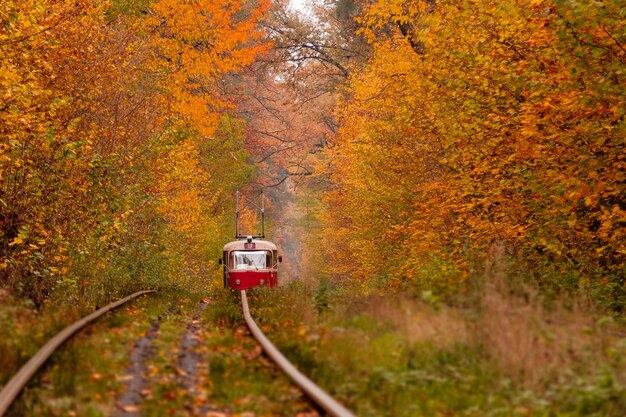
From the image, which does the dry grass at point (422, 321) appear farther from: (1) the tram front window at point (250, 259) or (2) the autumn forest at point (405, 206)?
(1) the tram front window at point (250, 259)

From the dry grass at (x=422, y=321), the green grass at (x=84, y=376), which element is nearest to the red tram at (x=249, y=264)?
the green grass at (x=84, y=376)

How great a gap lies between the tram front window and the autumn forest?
2495 millimetres

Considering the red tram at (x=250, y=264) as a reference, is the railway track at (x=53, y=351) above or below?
below

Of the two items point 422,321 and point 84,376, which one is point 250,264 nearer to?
point 422,321

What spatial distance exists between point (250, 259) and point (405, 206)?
246 inches

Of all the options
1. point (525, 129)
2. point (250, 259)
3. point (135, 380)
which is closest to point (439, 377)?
point (135, 380)

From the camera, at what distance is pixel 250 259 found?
27.4m

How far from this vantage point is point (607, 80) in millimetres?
11297

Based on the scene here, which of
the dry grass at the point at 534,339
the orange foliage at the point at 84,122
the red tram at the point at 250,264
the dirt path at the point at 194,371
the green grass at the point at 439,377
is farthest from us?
the red tram at the point at 250,264

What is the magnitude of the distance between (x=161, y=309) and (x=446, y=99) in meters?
8.51

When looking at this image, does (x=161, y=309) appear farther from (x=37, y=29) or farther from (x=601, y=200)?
(x=601, y=200)

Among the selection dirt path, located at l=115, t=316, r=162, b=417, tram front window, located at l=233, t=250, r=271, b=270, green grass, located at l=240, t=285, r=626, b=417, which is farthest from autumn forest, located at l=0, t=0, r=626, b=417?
tram front window, located at l=233, t=250, r=271, b=270

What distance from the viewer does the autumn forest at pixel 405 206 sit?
772 centimetres

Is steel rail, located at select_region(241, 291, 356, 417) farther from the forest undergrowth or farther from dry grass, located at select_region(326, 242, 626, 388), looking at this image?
dry grass, located at select_region(326, 242, 626, 388)
